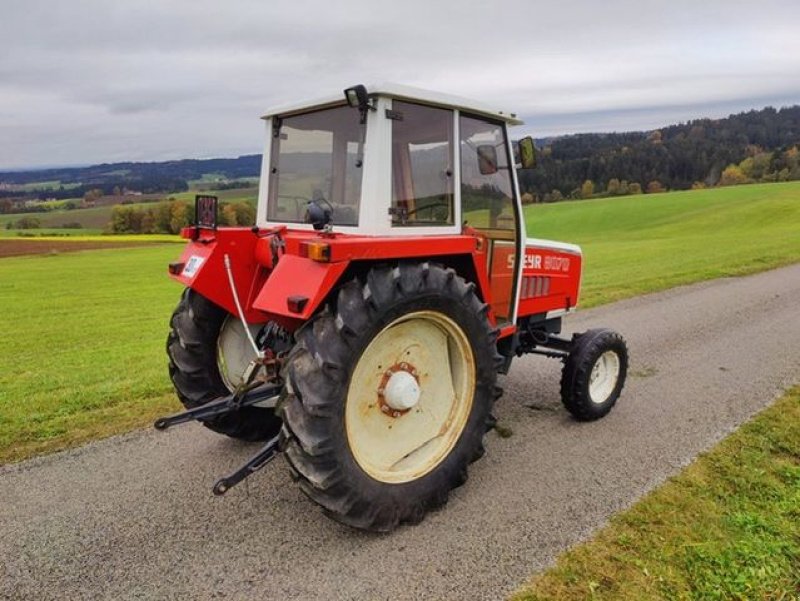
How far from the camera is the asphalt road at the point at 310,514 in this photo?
296cm

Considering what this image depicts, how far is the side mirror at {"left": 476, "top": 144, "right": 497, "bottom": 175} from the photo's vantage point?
430 centimetres

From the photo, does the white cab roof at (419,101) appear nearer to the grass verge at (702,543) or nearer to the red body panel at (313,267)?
the red body panel at (313,267)

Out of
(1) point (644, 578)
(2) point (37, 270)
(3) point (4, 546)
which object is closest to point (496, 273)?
(1) point (644, 578)

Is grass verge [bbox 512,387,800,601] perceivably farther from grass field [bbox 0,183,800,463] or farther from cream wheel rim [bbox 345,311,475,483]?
grass field [bbox 0,183,800,463]

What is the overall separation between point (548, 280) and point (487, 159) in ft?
4.48

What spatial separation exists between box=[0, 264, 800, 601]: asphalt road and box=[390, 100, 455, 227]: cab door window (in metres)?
1.78

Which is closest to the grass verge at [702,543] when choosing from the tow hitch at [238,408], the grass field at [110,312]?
the tow hitch at [238,408]

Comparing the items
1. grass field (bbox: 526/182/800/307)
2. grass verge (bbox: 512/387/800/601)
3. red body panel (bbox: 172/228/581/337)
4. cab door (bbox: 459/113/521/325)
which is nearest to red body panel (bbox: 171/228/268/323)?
red body panel (bbox: 172/228/581/337)

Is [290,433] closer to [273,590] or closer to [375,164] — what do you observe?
[273,590]

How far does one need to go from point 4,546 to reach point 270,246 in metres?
2.25

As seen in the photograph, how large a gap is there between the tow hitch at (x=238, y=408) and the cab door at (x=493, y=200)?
5.88ft

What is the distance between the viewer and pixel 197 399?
425cm

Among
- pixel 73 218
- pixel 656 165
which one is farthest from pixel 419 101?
pixel 656 165

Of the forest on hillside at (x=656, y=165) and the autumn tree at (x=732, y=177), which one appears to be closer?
the forest on hillside at (x=656, y=165)
